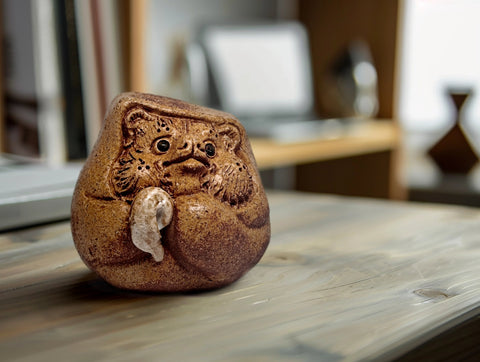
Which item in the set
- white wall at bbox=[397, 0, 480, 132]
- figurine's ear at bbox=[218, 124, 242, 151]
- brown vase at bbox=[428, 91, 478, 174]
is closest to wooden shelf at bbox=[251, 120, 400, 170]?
brown vase at bbox=[428, 91, 478, 174]

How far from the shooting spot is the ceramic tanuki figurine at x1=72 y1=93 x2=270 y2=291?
0.50 m

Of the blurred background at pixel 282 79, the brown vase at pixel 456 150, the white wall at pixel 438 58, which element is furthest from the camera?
the white wall at pixel 438 58

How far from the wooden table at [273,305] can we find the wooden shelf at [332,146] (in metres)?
0.75

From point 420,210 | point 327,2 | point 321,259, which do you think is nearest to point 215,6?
point 327,2

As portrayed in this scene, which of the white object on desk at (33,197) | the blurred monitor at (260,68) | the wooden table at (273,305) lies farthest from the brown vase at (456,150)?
the white object on desk at (33,197)

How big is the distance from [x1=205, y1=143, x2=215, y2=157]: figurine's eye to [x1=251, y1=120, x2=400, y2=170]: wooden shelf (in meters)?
0.89

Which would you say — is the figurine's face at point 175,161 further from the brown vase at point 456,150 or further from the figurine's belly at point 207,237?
the brown vase at point 456,150

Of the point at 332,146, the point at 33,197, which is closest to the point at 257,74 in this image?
the point at 332,146

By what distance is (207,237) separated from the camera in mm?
508

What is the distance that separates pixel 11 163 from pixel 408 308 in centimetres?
82

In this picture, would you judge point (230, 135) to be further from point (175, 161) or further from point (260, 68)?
point (260, 68)

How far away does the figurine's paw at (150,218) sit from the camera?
1.57ft

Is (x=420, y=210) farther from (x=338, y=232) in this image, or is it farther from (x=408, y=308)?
(x=408, y=308)

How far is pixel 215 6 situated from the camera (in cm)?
209
